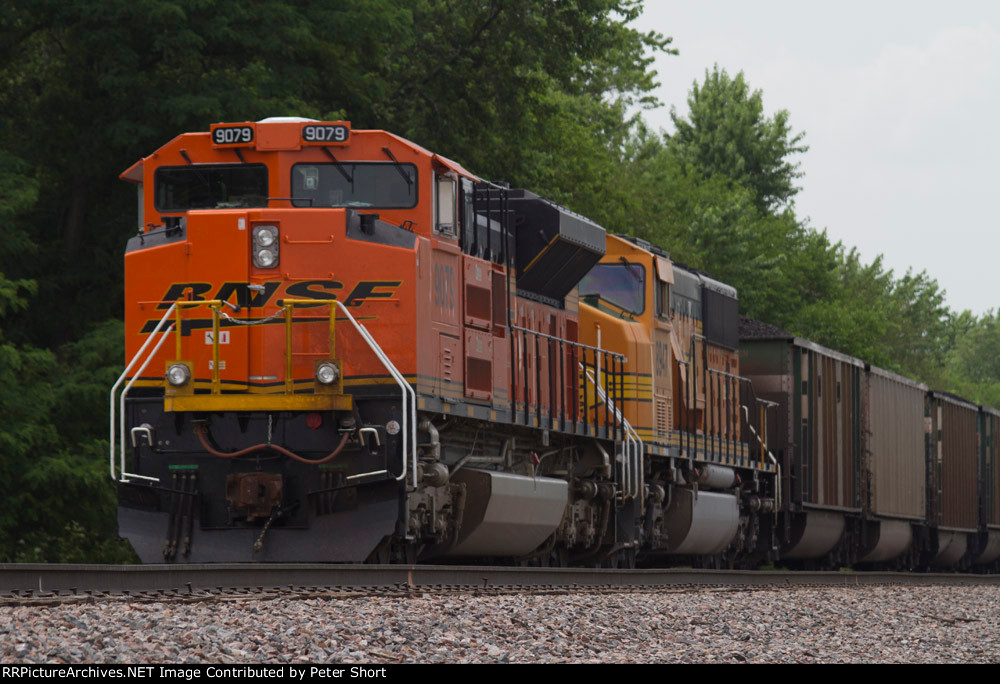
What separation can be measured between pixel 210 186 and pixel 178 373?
1.98 metres

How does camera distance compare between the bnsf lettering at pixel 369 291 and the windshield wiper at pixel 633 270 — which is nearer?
the bnsf lettering at pixel 369 291

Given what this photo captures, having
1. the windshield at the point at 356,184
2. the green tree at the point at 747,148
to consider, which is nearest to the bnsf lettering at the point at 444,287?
the windshield at the point at 356,184

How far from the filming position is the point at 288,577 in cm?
1060

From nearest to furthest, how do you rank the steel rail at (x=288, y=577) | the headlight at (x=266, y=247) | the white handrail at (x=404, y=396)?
A: the steel rail at (x=288, y=577) → the white handrail at (x=404, y=396) → the headlight at (x=266, y=247)

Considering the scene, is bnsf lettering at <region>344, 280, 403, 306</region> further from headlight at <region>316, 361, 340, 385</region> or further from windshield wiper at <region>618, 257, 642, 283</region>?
windshield wiper at <region>618, 257, 642, 283</region>

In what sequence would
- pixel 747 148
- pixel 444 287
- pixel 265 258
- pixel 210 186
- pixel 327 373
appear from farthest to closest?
1. pixel 747 148
2. pixel 210 186
3. pixel 444 287
4. pixel 265 258
5. pixel 327 373

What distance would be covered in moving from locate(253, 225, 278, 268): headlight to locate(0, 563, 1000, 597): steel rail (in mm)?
2792

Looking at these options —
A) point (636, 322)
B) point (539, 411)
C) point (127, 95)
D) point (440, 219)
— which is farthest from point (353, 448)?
point (127, 95)

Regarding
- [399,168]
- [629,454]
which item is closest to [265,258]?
[399,168]

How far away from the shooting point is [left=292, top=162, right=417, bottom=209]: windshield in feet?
43.2

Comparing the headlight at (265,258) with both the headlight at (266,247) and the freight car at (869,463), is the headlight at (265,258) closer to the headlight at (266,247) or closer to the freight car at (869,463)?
the headlight at (266,247)

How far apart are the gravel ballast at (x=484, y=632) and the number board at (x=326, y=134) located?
13.7 feet

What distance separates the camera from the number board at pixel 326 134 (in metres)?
13.0

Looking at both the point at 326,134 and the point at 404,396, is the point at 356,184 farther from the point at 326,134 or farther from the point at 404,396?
the point at 404,396
